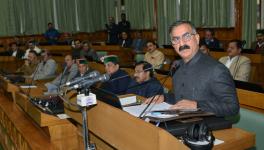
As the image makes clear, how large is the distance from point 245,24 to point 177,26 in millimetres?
7249

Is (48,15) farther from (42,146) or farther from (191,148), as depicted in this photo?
(191,148)

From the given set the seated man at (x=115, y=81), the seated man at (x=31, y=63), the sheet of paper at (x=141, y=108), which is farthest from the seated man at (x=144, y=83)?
the seated man at (x=31, y=63)

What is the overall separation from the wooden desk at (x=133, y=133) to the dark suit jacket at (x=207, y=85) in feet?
0.50

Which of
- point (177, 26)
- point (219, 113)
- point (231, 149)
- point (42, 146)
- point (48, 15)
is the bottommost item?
point (42, 146)

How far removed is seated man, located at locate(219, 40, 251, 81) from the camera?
500 cm

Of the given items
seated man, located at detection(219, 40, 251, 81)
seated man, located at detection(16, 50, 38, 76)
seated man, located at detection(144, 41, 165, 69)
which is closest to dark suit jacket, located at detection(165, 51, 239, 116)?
seated man, located at detection(219, 40, 251, 81)

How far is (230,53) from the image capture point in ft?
17.7

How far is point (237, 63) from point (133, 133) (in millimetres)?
4007

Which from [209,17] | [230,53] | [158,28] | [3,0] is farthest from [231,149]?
[3,0]

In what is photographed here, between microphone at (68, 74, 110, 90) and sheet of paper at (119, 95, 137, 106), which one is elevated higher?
microphone at (68, 74, 110, 90)

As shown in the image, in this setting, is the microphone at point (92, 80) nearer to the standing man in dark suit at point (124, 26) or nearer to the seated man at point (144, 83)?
the seated man at point (144, 83)

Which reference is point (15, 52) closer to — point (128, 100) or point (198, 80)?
point (128, 100)

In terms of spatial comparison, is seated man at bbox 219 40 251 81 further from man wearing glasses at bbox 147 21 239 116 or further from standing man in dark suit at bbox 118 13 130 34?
standing man in dark suit at bbox 118 13 130 34

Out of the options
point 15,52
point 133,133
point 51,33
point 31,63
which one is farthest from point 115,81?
point 51,33
